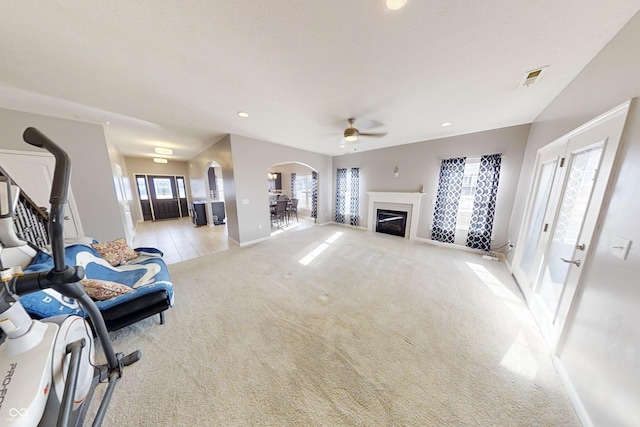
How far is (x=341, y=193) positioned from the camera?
6.13 meters

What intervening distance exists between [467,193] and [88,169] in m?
7.20

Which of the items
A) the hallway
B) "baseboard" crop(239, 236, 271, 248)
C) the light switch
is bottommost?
the hallway

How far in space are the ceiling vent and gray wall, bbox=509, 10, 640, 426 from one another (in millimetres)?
316

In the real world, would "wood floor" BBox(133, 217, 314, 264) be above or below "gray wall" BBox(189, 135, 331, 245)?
below

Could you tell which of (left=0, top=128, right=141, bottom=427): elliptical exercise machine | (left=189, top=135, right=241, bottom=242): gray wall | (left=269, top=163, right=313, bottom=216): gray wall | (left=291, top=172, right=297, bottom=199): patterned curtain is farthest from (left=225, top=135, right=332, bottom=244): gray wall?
(left=0, top=128, right=141, bottom=427): elliptical exercise machine

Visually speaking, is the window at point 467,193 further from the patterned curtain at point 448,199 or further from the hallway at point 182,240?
the hallway at point 182,240

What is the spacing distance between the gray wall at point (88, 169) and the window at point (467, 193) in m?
6.96

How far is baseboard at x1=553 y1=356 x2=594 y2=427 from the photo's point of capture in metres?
1.14

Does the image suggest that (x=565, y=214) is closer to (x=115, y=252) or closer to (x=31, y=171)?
(x=115, y=252)

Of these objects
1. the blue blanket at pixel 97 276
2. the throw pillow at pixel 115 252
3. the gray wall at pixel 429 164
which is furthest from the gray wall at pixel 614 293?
the throw pillow at pixel 115 252

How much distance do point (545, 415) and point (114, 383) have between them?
2992 mm

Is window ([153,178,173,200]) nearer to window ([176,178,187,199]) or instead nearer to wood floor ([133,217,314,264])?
window ([176,178,187,199])

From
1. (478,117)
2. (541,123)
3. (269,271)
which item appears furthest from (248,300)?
(541,123)

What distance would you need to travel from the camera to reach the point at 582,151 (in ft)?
5.71
